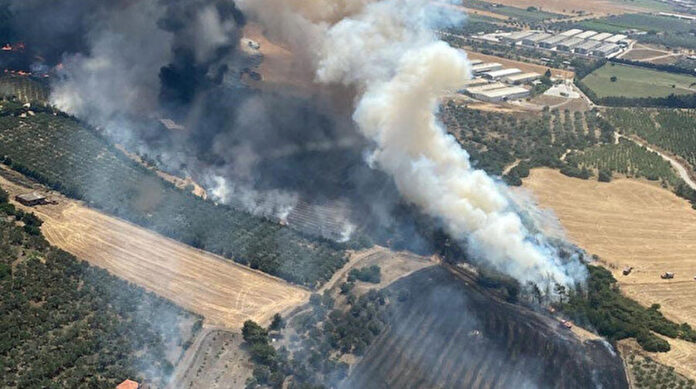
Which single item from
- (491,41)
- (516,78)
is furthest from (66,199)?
(491,41)

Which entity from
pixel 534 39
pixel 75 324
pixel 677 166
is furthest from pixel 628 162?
pixel 534 39

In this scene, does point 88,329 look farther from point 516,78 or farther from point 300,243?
point 516,78

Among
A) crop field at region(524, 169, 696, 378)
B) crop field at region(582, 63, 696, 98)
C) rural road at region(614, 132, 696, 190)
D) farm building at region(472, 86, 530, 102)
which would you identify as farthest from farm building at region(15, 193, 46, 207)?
crop field at region(582, 63, 696, 98)

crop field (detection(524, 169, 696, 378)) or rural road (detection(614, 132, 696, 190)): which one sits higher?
rural road (detection(614, 132, 696, 190))

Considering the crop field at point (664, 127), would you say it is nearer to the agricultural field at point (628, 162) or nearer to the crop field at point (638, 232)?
the agricultural field at point (628, 162)

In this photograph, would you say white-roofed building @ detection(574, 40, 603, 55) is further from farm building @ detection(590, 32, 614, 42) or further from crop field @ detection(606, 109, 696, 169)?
crop field @ detection(606, 109, 696, 169)
